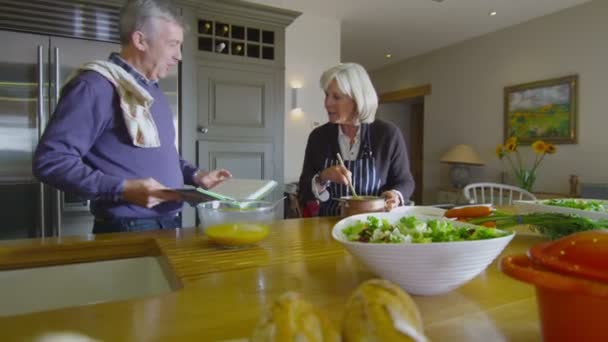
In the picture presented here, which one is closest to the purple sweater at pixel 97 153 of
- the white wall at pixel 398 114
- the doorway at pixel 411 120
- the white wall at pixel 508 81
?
the white wall at pixel 508 81

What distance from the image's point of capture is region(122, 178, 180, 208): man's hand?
1.04 m

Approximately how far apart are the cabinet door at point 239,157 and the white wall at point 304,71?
2.55 feet

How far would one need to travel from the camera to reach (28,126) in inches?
87.8

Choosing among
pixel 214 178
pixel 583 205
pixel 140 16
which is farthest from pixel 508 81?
pixel 140 16

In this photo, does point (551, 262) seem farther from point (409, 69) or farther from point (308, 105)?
point (409, 69)

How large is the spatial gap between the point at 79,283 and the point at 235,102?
2.29m

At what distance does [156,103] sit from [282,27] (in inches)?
85.0

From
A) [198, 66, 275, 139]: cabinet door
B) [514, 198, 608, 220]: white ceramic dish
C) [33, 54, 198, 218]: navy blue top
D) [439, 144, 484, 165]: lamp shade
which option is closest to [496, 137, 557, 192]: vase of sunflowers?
[439, 144, 484, 165]: lamp shade

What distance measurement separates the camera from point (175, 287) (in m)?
0.72

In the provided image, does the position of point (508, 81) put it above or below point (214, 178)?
above

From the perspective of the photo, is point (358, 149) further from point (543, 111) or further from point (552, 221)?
point (543, 111)

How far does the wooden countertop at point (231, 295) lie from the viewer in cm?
49

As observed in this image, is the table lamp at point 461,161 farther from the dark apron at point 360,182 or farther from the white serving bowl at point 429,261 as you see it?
the white serving bowl at point 429,261

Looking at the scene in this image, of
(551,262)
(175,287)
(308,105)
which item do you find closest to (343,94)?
(175,287)
